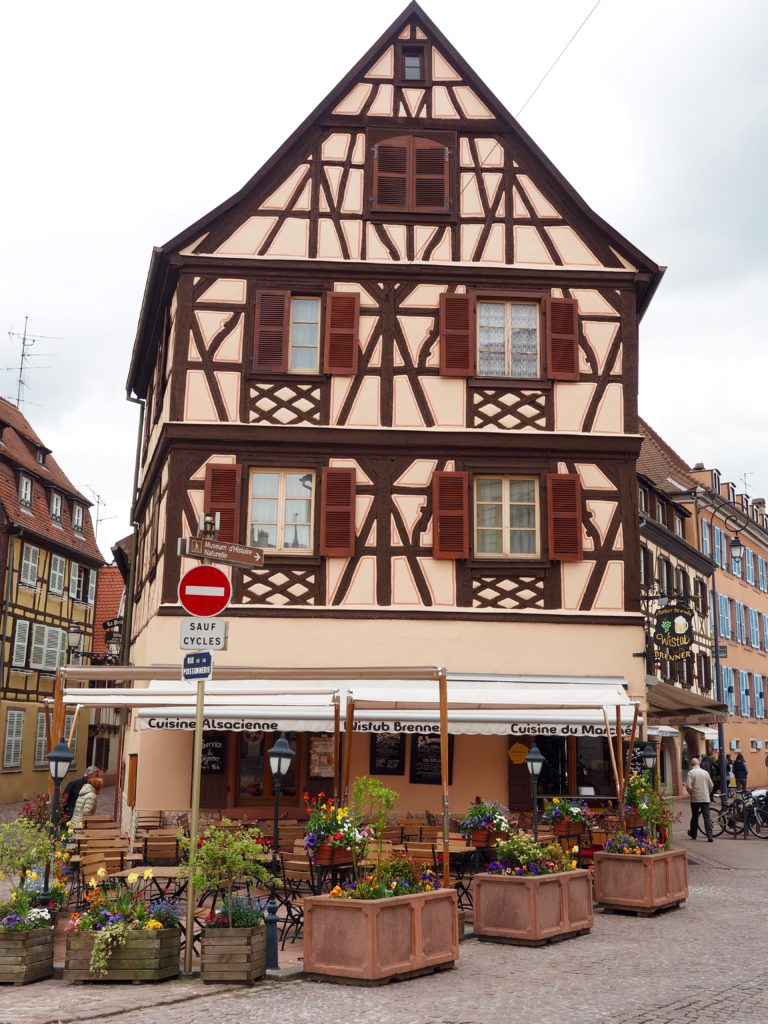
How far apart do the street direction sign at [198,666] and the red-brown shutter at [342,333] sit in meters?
10.3

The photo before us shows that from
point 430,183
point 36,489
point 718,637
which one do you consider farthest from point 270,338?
point 36,489

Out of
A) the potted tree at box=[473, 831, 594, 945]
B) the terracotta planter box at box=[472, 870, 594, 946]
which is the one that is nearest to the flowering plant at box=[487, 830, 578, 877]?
the potted tree at box=[473, 831, 594, 945]

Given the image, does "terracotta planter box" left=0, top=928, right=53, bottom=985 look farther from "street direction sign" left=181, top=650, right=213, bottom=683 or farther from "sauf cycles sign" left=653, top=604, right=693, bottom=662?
"sauf cycles sign" left=653, top=604, right=693, bottom=662

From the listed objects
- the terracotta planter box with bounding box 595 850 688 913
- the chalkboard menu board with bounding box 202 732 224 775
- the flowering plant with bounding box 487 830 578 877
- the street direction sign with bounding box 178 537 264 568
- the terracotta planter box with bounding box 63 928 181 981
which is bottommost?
the terracotta planter box with bounding box 63 928 181 981

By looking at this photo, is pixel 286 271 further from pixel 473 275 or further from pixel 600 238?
pixel 600 238

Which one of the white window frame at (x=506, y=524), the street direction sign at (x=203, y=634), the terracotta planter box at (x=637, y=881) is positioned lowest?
the terracotta planter box at (x=637, y=881)

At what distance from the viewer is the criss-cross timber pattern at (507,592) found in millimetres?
18922

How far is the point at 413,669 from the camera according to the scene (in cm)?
1147

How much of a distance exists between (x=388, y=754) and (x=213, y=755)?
106 inches

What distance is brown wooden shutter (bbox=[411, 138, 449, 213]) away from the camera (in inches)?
791

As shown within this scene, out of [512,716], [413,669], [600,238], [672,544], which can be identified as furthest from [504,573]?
[672,544]

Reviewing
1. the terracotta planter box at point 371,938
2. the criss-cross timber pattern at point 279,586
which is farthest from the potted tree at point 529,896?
the criss-cross timber pattern at point 279,586

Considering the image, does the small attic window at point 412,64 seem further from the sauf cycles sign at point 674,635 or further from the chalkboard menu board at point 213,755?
the chalkboard menu board at point 213,755

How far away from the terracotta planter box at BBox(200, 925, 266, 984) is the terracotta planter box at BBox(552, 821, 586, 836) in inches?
264
